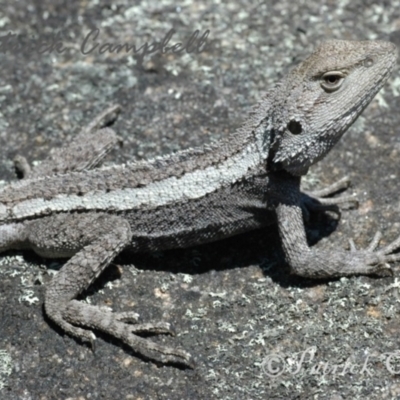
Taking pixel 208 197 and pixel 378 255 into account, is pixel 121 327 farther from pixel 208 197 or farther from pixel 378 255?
pixel 378 255

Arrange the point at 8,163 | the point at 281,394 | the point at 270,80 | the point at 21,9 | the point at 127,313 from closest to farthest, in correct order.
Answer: the point at 281,394 < the point at 127,313 < the point at 8,163 < the point at 270,80 < the point at 21,9

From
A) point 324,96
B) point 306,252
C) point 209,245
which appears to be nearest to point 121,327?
point 209,245

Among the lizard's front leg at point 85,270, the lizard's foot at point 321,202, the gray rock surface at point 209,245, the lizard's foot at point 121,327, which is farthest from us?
the lizard's foot at point 321,202

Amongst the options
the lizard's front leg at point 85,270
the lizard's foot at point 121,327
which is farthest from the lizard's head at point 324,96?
the lizard's foot at point 121,327

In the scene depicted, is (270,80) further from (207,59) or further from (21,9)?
(21,9)

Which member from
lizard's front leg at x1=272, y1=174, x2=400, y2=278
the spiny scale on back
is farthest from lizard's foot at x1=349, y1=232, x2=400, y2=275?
the spiny scale on back

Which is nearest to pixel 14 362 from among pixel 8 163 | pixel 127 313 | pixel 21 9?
pixel 127 313

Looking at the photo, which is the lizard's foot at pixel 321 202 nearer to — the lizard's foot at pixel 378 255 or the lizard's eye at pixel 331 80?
the lizard's foot at pixel 378 255
